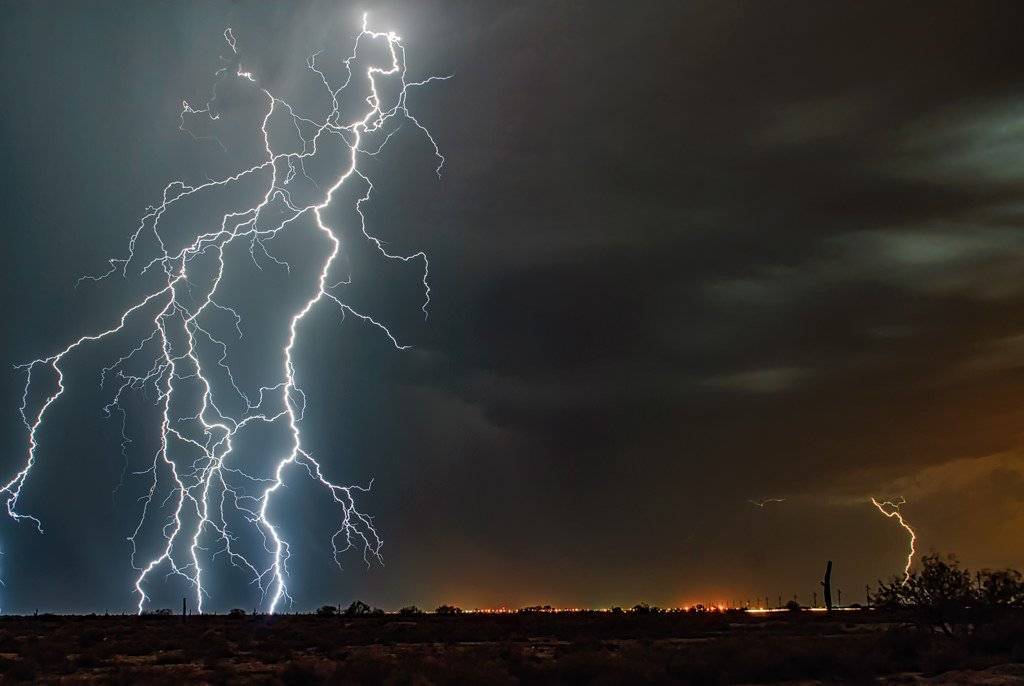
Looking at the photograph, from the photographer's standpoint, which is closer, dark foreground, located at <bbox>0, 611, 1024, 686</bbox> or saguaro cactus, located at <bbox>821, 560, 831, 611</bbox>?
dark foreground, located at <bbox>0, 611, 1024, 686</bbox>

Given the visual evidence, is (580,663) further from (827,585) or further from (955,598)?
(827,585)

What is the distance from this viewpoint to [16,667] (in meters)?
27.9

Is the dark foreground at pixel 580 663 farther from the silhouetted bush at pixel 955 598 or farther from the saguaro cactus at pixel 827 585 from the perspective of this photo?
the saguaro cactus at pixel 827 585

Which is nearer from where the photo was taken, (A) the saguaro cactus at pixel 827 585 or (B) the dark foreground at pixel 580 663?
(B) the dark foreground at pixel 580 663

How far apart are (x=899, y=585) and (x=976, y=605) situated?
240cm

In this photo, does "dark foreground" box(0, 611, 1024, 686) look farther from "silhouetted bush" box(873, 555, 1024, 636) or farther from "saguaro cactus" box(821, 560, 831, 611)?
"saguaro cactus" box(821, 560, 831, 611)

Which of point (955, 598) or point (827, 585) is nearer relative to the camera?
point (955, 598)

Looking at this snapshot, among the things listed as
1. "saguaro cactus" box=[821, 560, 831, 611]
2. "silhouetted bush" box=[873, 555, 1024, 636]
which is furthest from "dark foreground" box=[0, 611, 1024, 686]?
"saguaro cactus" box=[821, 560, 831, 611]

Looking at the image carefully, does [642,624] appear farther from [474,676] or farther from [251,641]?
[474,676]

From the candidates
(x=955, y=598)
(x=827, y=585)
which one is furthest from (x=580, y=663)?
(x=827, y=585)

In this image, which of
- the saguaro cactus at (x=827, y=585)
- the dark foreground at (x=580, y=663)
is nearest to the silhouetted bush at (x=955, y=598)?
the dark foreground at (x=580, y=663)

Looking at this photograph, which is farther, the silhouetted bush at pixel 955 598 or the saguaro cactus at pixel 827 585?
the saguaro cactus at pixel 827 585

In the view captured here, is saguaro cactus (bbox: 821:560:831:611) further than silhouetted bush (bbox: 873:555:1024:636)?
Yes

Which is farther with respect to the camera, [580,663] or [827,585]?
[827,585]
